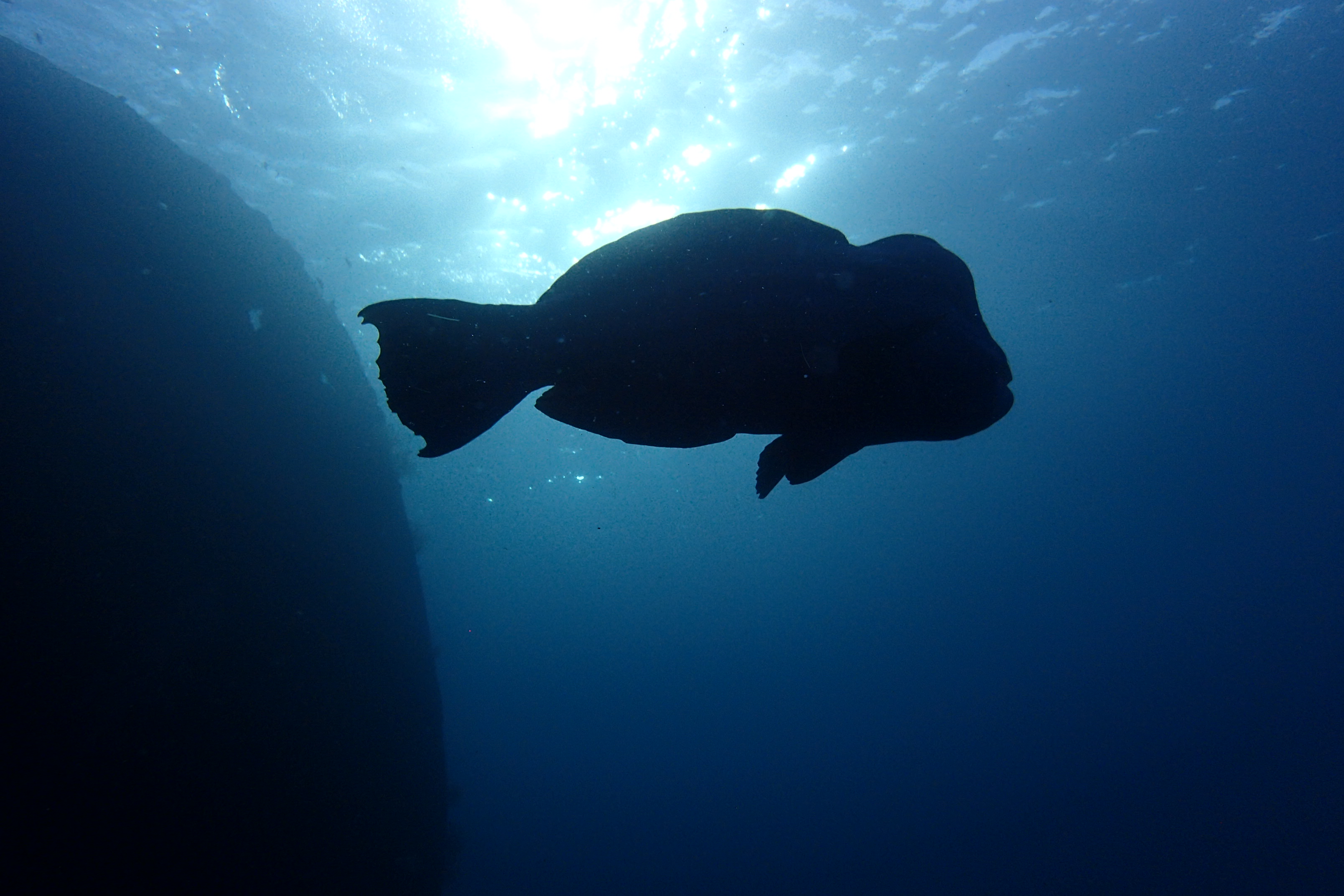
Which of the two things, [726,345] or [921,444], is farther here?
[921,444]

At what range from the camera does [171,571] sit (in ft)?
20.7

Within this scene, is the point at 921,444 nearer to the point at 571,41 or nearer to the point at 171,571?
the point at 571,41

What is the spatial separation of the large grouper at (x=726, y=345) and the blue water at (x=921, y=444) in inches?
457

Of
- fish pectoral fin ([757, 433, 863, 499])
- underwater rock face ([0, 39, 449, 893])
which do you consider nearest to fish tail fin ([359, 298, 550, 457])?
fish pectoral fin ([757, 433, 863, 499])

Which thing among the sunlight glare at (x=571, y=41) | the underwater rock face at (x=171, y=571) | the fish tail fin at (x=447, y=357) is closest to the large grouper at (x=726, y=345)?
the fish tail fin at (x=447, y=357)

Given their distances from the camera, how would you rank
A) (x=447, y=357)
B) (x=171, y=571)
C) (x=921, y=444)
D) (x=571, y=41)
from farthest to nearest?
1. (x=921, y=444)
2. (x=571, y=41)
3. (x=171, y=571)
4. (x=447, y=357)

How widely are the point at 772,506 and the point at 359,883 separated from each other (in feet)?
220

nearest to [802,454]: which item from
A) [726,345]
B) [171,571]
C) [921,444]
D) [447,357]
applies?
[726,345]

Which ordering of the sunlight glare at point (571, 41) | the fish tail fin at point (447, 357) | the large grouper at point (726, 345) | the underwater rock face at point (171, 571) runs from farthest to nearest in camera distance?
1. the sunlight glare at point (571, 41)
2. the underwater rock face at point (171, 571)
3. the fish tail fin at point (447, 357)
4. the large grouper at point (726, 345)

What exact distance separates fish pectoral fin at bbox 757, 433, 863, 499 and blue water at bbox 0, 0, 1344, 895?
11809 millimetres

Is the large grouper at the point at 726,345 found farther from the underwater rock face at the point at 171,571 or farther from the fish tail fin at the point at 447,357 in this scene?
the underwater rock face at the point at 171,571

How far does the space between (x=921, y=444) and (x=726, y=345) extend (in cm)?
5028

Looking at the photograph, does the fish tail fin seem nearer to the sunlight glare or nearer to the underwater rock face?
the underwater rock face

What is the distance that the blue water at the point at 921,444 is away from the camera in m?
11.6
